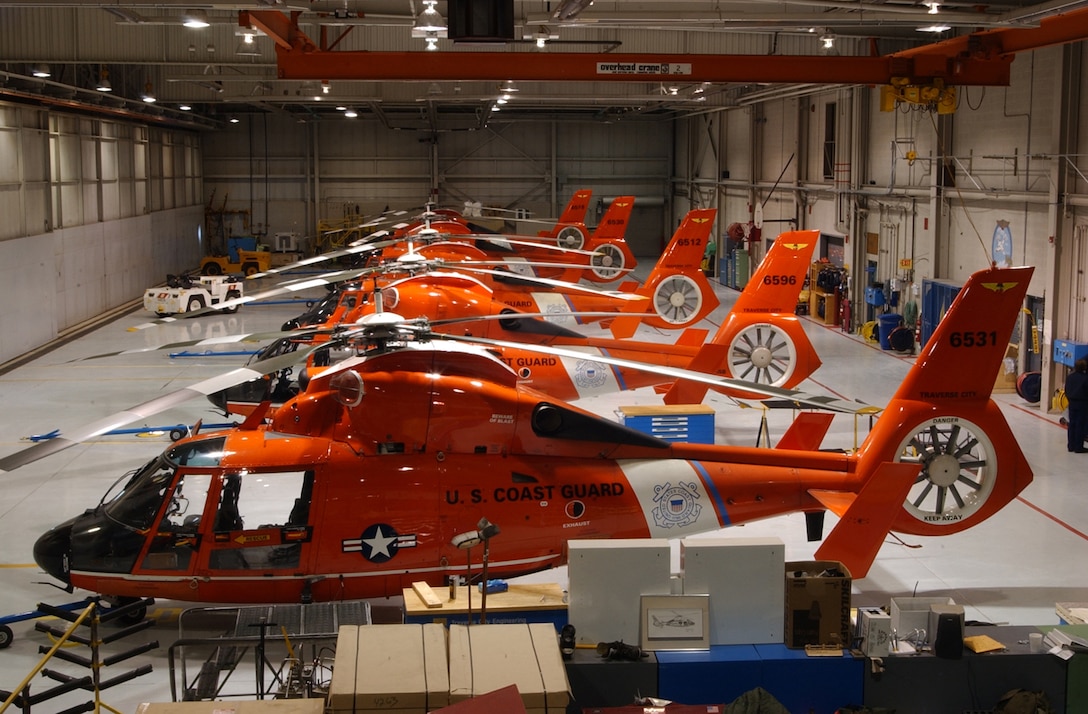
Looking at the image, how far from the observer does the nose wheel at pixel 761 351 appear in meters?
13.8

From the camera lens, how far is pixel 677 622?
6.78 meters

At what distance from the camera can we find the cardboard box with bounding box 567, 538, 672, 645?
6773 mm

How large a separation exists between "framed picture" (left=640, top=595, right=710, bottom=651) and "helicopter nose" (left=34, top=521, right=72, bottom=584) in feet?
14.9

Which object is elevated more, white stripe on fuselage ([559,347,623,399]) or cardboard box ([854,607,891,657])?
white stripe on fuselage ([559,347,623,399])

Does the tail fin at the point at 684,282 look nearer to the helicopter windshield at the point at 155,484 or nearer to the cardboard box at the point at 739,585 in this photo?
the helicopter windshield at the point at 155,484

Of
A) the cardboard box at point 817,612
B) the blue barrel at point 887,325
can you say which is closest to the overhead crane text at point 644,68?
the cardboard box at point 817,612

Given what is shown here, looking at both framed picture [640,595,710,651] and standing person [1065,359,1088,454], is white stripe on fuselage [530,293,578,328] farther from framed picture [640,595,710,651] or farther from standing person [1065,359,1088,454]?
framed picture [640,595,710,651]

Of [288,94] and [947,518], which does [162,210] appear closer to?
[288,94]

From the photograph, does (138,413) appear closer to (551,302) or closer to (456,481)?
(456,481)

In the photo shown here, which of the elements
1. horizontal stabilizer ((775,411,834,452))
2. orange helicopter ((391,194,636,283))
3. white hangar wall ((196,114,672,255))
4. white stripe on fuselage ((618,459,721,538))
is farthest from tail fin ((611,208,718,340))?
white hangar wall ((196,114,672,255))

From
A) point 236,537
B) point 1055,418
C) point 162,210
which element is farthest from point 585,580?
point 162,210

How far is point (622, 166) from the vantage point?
1677 inches

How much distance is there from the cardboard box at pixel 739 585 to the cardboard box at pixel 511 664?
1443 mm

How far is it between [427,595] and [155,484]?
2.55 m
